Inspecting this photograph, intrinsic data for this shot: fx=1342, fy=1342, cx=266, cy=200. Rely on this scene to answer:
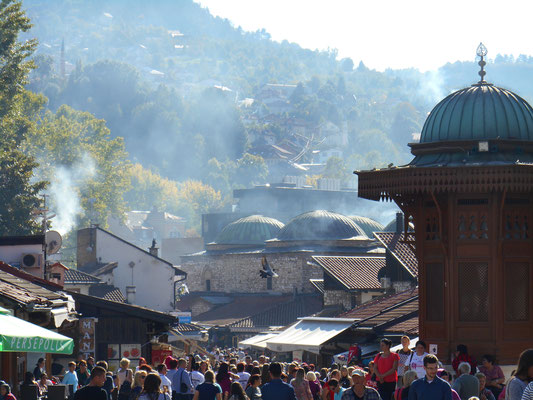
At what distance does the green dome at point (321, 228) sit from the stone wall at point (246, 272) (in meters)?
2.17

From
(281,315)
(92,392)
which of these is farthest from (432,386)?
(281,315)

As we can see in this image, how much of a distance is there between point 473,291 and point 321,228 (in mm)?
60298

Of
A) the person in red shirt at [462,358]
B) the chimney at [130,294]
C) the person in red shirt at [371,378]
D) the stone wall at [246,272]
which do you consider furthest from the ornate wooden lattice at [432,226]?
the stone wall at [246,272]

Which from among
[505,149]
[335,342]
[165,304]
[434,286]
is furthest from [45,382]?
[165,304]

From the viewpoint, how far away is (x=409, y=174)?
2080 centimetres

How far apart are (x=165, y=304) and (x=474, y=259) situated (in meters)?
38.2

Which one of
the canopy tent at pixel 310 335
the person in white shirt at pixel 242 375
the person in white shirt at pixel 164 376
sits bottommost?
the canopy tent at pixel 310 335

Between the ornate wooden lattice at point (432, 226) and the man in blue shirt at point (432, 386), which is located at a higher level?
the ornate wooden lattice at point (432, 226)

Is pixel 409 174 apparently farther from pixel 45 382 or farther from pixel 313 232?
pixel 313 232

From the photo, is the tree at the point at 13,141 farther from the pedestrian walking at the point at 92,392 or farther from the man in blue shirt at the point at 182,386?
the pedestrian walking at the point at 92,392

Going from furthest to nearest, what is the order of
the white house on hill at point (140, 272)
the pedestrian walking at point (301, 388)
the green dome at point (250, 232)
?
the green dome at point (250, 232)
the white house on hill at point (140, 272)
the pedestrian walking at point (301, 388)

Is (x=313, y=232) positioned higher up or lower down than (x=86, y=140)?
lower down

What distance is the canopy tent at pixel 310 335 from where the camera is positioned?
31.1m

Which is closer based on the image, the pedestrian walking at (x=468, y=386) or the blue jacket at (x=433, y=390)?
the blue jacket at (x=433, y=390)
